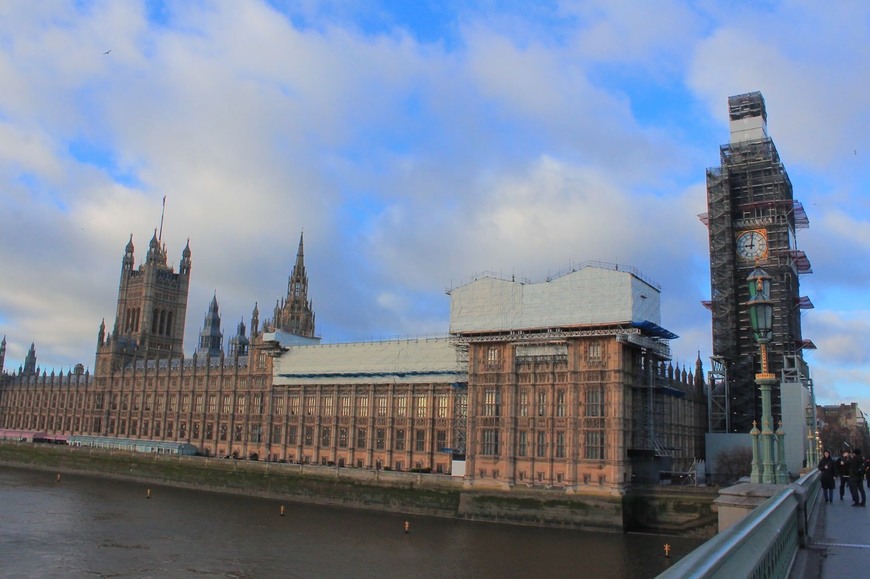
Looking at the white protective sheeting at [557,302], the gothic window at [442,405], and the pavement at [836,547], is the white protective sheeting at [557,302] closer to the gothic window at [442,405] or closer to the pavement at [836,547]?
the gothic window at [442,405]

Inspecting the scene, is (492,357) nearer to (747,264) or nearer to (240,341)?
(747,264)

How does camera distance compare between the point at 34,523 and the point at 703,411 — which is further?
the point at 703,411

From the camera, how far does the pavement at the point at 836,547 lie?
12789mm

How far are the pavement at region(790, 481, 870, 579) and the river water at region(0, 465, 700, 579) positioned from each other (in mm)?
25314

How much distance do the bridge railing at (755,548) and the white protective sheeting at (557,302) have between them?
53163 millimetres

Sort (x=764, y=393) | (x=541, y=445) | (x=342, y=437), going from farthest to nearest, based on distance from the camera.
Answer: (x=342, y=437) → (x=541, y=445) → (x=764, y=393)

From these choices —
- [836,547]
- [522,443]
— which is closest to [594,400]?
[522,443]

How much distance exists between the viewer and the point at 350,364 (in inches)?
3701

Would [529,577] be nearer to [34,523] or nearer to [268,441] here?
[34,523]

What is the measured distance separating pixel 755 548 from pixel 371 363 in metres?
84.1

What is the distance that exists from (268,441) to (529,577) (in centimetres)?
6353

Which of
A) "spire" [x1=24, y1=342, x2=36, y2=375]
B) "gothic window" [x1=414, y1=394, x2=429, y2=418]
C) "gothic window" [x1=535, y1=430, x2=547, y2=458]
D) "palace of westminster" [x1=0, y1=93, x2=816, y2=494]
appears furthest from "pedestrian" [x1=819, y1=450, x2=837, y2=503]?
"spire" [x1=24, y1=342, x2=36, y2=375]

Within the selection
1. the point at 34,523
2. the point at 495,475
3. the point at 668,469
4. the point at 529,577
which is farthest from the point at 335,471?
the point at 529,577

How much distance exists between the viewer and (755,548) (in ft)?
28.9
